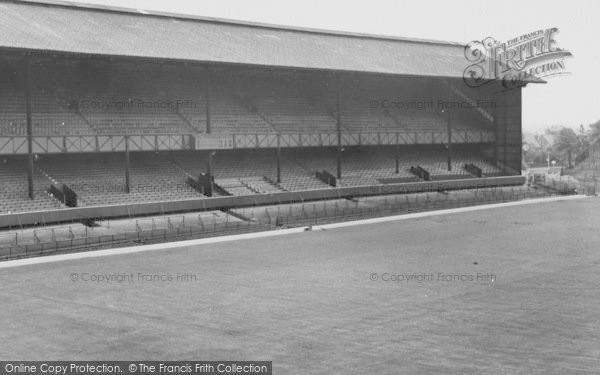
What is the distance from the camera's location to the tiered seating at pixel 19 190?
38.8 meters

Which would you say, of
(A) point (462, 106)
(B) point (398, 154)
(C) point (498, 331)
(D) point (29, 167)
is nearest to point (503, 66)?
(A) point (462, 106)

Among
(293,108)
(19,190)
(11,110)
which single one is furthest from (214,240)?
(293,108)

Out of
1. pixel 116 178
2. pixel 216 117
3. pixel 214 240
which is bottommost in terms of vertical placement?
pixel 214 240

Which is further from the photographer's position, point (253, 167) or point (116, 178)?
point (253, 167)

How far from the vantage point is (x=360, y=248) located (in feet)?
109

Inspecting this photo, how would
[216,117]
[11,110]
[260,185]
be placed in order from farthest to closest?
[216,117] < [260,185] < [11,110]

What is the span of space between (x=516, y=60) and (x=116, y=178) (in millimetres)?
42645

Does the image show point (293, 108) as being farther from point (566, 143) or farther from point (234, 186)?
point (566, 143)

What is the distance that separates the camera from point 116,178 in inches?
1809

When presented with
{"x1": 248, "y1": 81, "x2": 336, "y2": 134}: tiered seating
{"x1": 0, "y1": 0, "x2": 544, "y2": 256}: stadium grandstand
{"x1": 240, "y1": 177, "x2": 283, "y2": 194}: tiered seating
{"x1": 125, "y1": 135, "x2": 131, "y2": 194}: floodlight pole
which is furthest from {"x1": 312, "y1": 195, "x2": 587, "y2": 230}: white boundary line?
{"x1": 248, "y1": 81, "x2": 336, "y2": 134}: tiered seating

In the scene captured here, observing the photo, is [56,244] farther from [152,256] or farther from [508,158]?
[508,158]

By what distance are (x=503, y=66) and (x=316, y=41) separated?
840 inches

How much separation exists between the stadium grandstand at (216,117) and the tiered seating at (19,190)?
12 cm

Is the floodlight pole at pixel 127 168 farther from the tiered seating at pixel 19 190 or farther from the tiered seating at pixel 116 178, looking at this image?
the tiered seating at pixel 19 190
